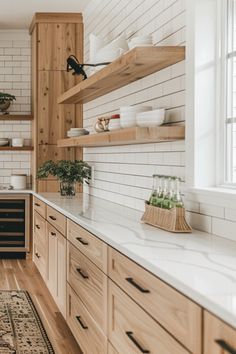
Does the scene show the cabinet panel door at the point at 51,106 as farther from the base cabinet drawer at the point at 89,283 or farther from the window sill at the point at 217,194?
the window sill at the point at 217,194

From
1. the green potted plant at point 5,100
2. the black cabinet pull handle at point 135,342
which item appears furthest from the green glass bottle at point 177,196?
the green potted plant at point 5,100

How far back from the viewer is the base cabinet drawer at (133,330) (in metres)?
1.83

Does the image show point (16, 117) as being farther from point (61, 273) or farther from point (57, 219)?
point (61, 273)

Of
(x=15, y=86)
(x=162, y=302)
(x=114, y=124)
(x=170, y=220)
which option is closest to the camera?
(x=162, y=302)

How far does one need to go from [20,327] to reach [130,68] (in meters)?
2.01

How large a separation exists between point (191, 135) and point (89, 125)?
291 cm

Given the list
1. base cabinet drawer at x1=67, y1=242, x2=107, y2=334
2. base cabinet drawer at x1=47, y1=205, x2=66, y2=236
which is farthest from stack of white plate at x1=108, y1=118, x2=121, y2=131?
base cabinet drawer at x1=67, y1=242, x2=107, y2=334

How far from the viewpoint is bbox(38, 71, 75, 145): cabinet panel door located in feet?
20.4

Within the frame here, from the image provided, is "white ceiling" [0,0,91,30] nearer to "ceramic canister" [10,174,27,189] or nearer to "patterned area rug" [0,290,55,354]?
"ceramic canister" [10,174,27,189]

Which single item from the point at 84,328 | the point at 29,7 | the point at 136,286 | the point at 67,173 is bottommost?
the point at 84,328

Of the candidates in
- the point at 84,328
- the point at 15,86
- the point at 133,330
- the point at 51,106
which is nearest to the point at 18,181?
the point at 51,106

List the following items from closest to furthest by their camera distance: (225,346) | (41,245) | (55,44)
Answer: (225,346) < (41,245) < (55,44)

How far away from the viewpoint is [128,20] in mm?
4262

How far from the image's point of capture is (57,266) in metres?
4.25
